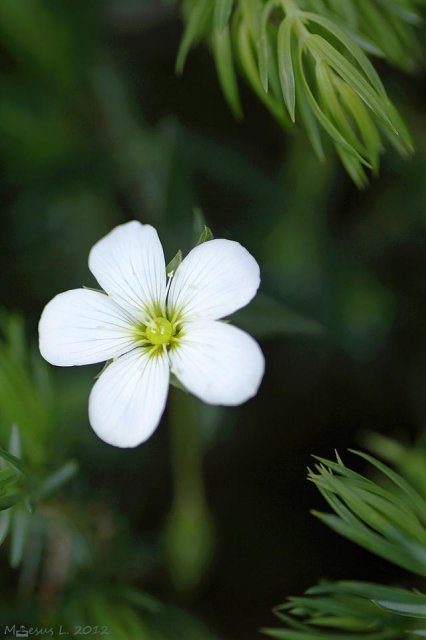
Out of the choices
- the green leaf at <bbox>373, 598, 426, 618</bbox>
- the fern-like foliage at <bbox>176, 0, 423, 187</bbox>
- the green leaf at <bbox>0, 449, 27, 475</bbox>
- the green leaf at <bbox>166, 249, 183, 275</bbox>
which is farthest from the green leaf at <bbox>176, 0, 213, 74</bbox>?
the green leaf at <bbox>373, 598, 426, 618</bbox>

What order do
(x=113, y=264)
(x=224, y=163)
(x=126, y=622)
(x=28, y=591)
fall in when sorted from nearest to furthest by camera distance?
(x=113, y=264) < (x=126, y=622) < (x=28, y=591) < (x=224, y=163)

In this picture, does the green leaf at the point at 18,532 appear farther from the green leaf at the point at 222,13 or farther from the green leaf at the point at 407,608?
the green leaf at the point at 222,13

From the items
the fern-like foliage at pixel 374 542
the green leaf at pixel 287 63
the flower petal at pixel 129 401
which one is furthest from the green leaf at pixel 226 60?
the fern-like foliage at pixel 374 542

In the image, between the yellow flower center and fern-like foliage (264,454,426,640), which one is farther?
the yellow flower center

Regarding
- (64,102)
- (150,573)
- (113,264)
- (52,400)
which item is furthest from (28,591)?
(64,102)

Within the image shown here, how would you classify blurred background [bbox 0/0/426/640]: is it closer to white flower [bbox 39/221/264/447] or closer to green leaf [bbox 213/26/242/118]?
green leaf [bbox 213/26/242/118]

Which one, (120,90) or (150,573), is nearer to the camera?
(150,573)

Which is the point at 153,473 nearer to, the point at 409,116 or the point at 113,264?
the point at 113,264

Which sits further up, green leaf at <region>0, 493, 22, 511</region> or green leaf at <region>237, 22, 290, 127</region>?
green leaf at <region>237, 22, 290, 127</region>
